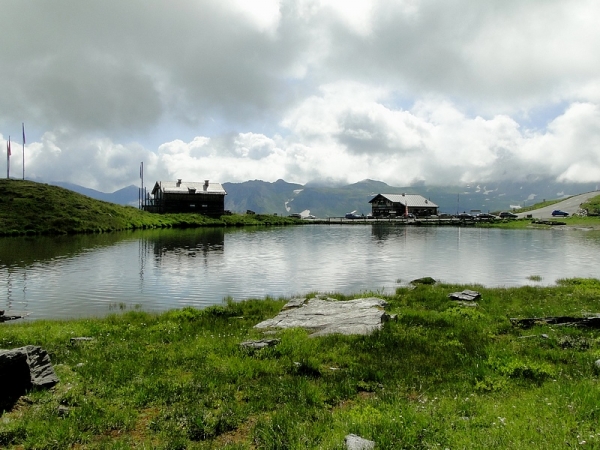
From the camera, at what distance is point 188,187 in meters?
164

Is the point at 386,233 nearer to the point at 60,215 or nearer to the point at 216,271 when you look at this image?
the point at 216,271

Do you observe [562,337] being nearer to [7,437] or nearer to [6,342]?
[7,437]

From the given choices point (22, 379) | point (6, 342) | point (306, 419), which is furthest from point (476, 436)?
point (6, 342)

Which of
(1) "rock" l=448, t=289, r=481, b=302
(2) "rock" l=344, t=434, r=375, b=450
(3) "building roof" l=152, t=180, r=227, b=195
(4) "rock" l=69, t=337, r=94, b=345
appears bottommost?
(1) "rock" l=448, t=289, r=481, b=302

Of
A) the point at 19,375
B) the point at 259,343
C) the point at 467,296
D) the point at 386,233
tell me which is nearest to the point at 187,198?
the point at 386,233

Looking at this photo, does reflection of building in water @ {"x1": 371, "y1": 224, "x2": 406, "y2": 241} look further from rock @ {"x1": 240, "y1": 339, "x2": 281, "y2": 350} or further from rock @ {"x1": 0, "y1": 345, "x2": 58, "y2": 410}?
rock @ {"x1": 0, "y1": 345, "x2": 58, "y2": 410}

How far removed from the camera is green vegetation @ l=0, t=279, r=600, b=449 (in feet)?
27.1

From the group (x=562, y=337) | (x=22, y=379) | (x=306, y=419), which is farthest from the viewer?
(x=562, y=337)

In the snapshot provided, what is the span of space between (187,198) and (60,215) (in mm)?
60534

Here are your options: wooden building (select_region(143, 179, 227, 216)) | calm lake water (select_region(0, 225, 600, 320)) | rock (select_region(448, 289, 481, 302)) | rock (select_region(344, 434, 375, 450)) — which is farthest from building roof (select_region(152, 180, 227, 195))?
rock (select_region(344, 434, 375, 450))

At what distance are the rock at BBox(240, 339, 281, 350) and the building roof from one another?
149 m

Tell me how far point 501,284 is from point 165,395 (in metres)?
34.1

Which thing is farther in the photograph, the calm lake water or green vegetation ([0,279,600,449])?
the calm lake water

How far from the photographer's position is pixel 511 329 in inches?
691
